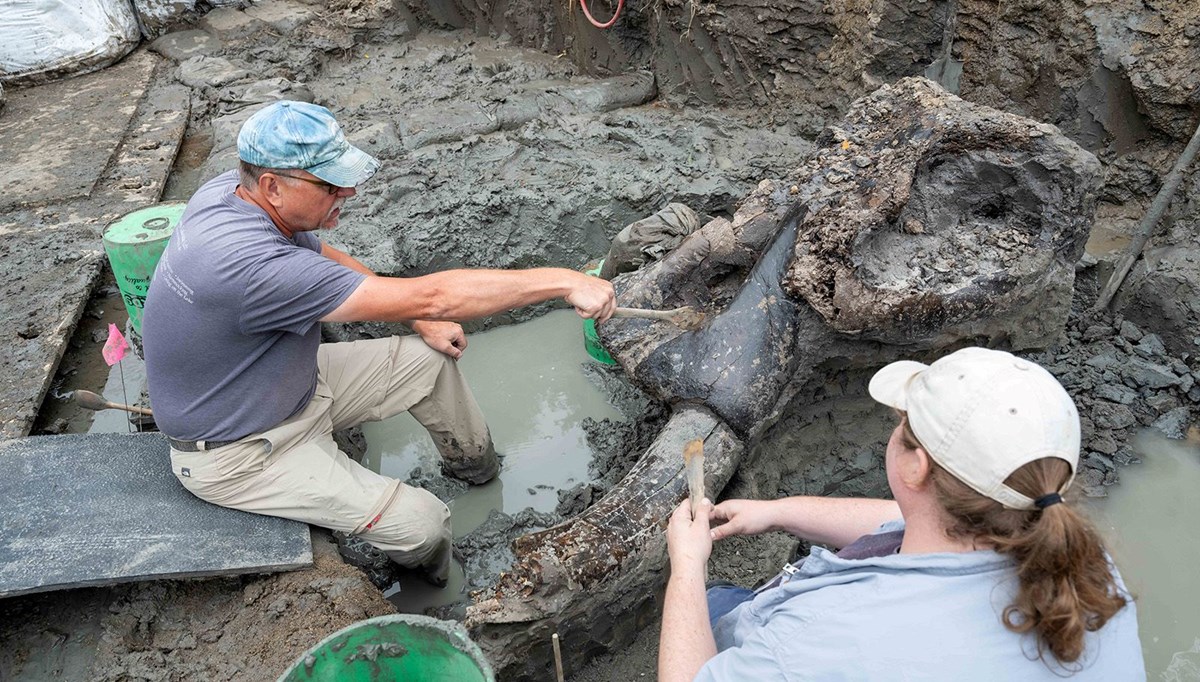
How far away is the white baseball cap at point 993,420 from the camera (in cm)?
126

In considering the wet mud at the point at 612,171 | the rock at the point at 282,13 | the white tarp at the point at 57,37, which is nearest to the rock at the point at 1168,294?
the wet mud at the point at 612,171

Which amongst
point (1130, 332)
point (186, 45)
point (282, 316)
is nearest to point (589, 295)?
point (282, 316)

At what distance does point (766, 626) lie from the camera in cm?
142

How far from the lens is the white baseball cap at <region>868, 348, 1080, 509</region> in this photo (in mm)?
1263

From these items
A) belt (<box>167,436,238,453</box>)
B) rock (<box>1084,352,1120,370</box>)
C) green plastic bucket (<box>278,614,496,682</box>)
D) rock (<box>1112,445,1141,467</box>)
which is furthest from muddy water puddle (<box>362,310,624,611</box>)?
rock (<box>1084,352,1120,370</box>)

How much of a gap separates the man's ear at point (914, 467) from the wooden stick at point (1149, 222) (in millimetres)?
3134

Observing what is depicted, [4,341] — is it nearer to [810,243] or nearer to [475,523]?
[475,523]

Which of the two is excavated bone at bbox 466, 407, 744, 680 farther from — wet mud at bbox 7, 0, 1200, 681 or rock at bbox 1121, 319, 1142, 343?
rock at bbox 1121, 319, 1142, 343

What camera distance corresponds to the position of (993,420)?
1.28m

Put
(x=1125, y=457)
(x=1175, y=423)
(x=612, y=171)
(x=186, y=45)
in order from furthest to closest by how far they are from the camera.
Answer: (x=186, y=45) < (x=612, y=171) < (x=1175, y=423) < (x=1125, y=457)

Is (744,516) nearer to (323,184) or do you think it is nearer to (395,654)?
(395,654)

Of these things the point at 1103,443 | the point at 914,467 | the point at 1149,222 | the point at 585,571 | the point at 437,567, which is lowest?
the point at 437,567

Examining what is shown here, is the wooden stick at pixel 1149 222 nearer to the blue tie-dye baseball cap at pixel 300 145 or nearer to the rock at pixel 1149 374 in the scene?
the rock at pixel 1149 374

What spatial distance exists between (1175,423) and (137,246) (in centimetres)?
418
